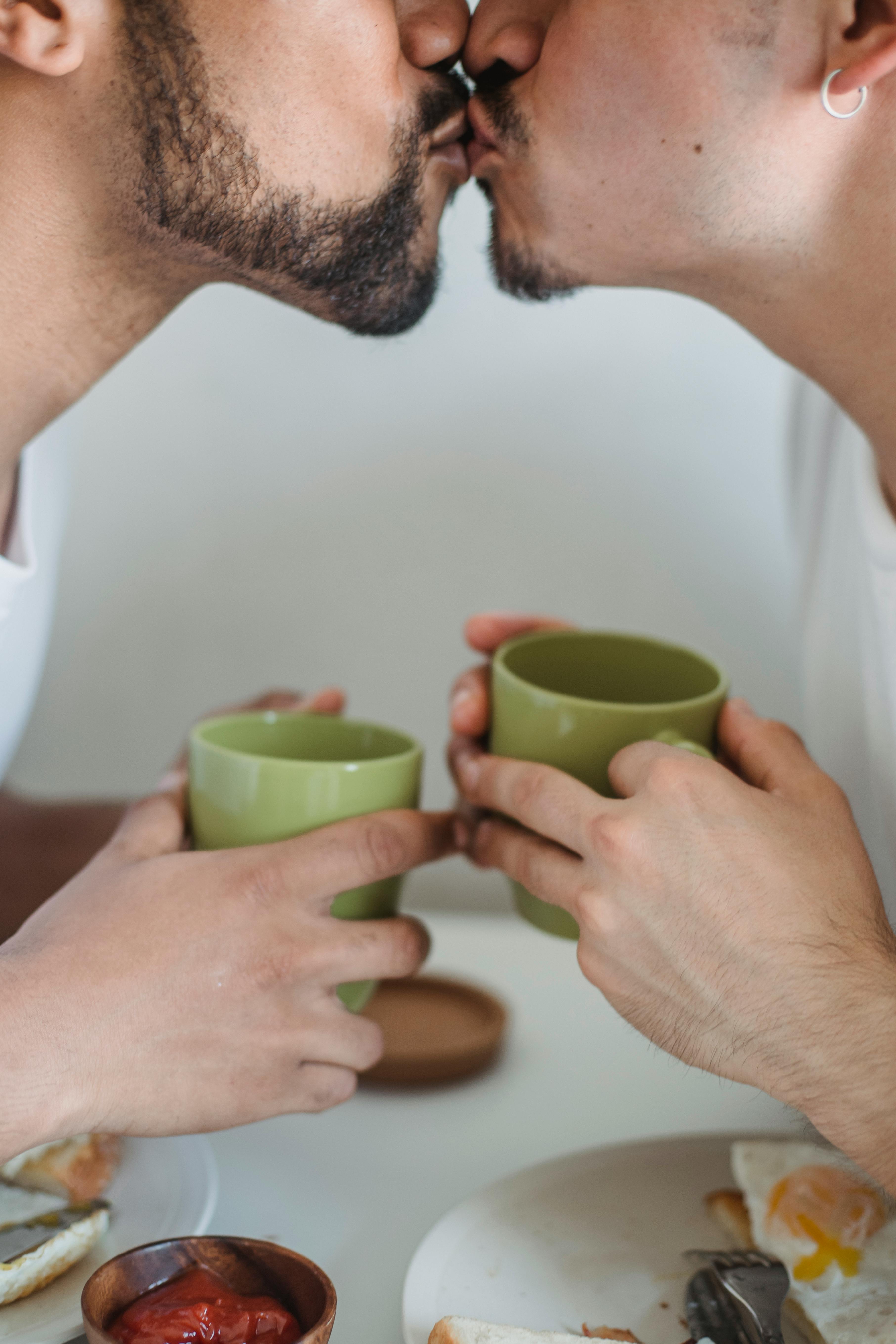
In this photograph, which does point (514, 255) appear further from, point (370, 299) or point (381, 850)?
point (381, 850)

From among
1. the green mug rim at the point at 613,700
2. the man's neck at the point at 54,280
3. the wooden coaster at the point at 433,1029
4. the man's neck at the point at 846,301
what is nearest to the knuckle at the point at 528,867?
the green mug rim at the point at 613,700

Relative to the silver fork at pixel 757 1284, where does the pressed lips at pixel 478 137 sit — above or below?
above

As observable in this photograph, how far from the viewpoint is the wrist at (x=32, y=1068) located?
0.64 metres

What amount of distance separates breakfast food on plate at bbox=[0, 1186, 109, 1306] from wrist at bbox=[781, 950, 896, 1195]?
0.42 metres

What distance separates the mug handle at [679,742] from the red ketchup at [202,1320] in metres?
0.39

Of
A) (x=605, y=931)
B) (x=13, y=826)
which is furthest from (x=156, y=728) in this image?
(x=605, y=931)

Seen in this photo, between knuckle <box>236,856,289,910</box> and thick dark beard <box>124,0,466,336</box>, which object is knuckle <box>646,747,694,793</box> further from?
thick dark beard <box>124,0,466,336</box>

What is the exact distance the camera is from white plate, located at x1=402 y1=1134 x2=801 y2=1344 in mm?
651

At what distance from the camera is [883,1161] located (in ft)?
2.03

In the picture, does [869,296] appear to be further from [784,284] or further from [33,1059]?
[33,1059]

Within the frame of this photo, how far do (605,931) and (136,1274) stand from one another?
32cm

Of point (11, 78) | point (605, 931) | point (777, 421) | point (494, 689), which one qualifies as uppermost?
point (11, 78)

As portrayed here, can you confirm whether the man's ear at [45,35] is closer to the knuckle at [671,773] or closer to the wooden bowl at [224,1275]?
the knuckle at [671,773]

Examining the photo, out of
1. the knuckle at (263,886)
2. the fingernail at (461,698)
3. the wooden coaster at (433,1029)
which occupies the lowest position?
the wooden coaster at (433,1029)
